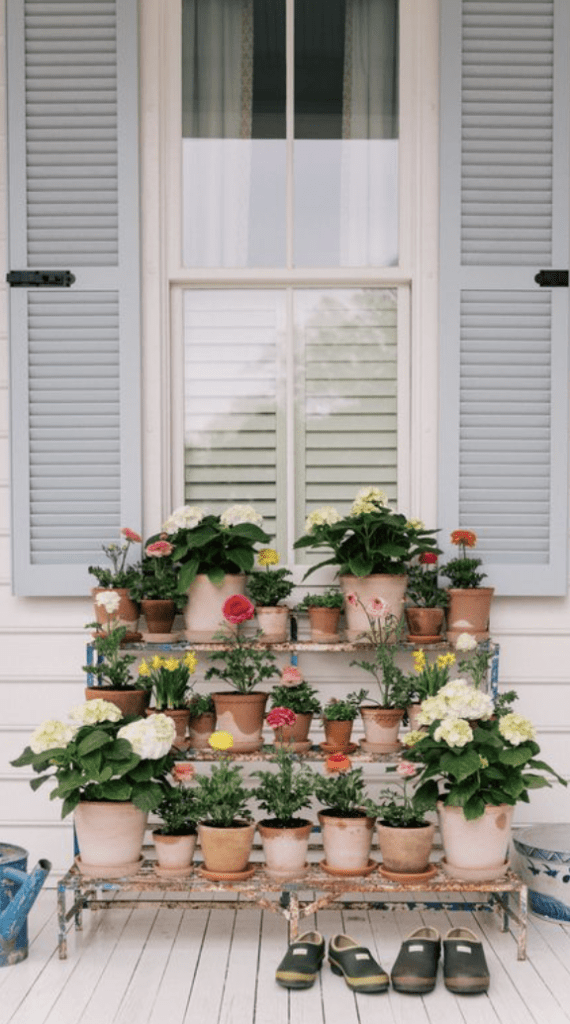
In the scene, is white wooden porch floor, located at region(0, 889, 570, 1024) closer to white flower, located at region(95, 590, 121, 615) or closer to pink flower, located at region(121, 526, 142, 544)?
white flower, located at region(95, 590, 121, 615)

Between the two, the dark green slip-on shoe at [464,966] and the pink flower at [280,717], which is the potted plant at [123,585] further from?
the dark green slip-on shoe at [464,966]

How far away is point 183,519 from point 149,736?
2.55 feet

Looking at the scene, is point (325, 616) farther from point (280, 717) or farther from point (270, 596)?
point (280, 717)

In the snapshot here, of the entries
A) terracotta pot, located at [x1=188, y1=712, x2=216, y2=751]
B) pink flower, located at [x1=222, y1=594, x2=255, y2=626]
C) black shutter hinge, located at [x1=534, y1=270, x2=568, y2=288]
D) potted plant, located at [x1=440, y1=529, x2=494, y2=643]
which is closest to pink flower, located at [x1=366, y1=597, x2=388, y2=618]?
potted plant, located at [x1=440, y1=529, x2=494, y2=643]

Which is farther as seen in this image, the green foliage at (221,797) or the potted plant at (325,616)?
the potted plant at (325,616)

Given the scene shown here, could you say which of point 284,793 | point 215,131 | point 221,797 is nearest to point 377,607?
point 284,793

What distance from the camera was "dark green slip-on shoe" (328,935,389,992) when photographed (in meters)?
3.13

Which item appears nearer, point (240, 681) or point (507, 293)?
point (240, 681)

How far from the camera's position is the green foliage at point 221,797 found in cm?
352

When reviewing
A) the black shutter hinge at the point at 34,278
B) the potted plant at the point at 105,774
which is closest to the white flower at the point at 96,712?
the potted plant at the point at 105,774

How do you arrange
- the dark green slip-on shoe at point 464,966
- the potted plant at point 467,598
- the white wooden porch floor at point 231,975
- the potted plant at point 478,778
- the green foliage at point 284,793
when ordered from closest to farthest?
1. the white wooden porch floor at point 231,975
2. the dark green slip-on shoe at point 464,966
3. the potted plant at point 478,778
4. the green foliage at point 284,793
5. the potted plant at point 467,598

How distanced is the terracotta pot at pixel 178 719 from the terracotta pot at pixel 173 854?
337 millimetres

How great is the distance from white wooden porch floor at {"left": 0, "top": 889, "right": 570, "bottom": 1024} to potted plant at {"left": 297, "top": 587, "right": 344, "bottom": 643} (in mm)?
877

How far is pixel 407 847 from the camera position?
11.3 feet
